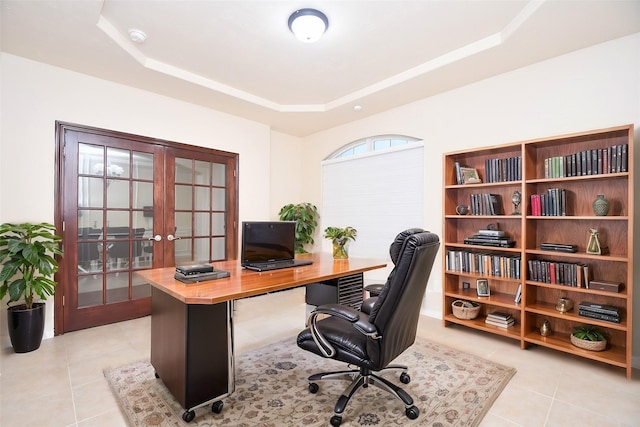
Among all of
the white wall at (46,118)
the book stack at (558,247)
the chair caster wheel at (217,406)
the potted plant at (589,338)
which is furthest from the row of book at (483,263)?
the white wall at (46,118)

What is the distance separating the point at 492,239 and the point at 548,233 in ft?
1.57

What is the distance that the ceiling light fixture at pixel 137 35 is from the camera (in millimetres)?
2615

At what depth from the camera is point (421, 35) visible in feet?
8.86

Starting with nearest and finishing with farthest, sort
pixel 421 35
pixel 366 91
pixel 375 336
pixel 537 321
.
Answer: pixel 375 336 → pixel 421 35 → pixel 537 321 → pixel 366 91

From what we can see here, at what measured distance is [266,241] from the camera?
8.34 ft

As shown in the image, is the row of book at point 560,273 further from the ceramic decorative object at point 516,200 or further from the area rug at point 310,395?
the area rug at point 310,395

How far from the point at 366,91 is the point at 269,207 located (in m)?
2.38

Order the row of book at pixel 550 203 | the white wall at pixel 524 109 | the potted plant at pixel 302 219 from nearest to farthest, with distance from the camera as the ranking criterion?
the white wall at pixel 524 109
the row of book at pixel 550 203
the potted plant at pixel 302 219

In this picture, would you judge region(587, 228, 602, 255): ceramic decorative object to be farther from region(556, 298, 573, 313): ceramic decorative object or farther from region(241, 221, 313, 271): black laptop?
region(241, 221, 313, 271): black laptop

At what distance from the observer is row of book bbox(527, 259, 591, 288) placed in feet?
8.37

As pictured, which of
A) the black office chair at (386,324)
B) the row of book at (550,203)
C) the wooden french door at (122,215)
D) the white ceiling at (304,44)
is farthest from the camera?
the wooden french door at (122,215)

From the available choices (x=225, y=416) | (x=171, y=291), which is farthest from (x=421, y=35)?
(x=225, y=416)

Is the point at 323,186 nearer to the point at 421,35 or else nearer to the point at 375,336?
the point at 421,35

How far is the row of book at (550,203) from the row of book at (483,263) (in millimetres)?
485
